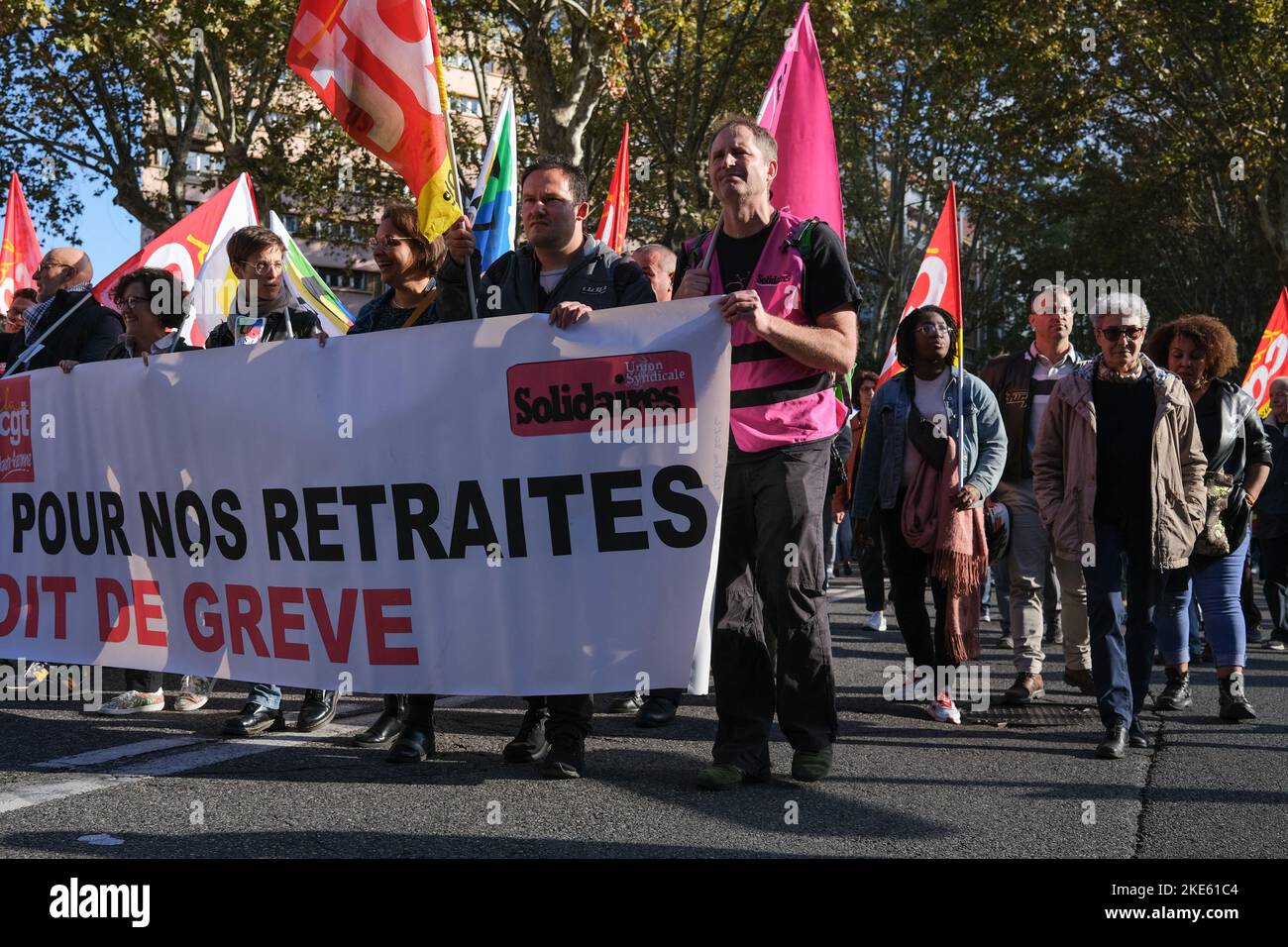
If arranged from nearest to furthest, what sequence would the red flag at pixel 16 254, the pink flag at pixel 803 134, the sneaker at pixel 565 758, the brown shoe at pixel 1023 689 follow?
the sneaker at pixel 565 758
the brown shoe at pixel 1023 689
the pink flag at pixel 803 134
the red flag at pixel 16 254

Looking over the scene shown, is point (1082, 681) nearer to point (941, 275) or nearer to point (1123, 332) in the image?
point (1123, 332)

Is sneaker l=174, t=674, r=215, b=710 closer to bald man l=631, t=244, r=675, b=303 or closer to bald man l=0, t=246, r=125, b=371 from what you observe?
bald man l=0, t=246, r=125, b=371

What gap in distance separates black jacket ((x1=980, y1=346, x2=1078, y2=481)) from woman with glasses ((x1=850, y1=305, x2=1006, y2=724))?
0.89 m

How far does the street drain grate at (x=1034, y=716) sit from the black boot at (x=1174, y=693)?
0.39m

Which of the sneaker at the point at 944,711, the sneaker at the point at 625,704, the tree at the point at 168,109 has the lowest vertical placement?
the sneaker at the point at 944,711

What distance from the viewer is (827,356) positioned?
482cm

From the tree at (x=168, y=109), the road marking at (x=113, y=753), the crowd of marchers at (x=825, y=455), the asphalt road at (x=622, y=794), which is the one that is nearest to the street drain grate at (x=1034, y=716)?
the asphalt road at (x=622, y=794)

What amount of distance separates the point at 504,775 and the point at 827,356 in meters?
1.81

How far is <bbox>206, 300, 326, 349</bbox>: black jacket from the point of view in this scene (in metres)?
6.14

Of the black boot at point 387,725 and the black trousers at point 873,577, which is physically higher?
the black trousers at point 873,577

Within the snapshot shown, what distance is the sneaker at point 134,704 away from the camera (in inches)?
245

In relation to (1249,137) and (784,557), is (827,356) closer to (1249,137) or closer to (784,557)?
(784,557)

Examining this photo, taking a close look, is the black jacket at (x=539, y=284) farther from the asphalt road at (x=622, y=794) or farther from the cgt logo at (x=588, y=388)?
the asphalt road at (x=622, y=794)
